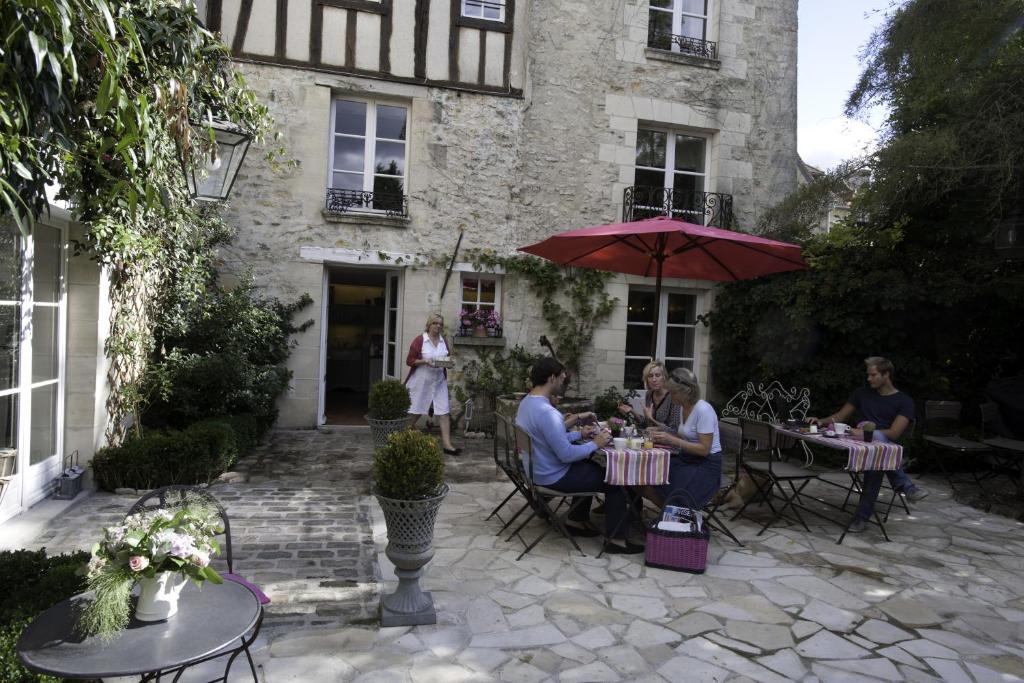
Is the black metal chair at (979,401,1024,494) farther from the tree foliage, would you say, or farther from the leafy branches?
the leafy branches

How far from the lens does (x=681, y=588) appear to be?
12.2 feet

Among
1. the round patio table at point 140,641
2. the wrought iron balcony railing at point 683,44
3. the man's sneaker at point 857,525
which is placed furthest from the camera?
the wrought iron balcony railing at point 683,44

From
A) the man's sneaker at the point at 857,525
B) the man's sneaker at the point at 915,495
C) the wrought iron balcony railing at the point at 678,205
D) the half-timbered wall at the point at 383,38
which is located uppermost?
the half-timbered wall at the point at 383,38

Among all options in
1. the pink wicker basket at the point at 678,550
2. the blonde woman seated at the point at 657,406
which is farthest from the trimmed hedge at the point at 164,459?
the pink wicker basket at the point at 678,550

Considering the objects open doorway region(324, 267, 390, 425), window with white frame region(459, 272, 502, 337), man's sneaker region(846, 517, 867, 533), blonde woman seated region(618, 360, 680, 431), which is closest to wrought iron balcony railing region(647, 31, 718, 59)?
window with white frame region(459, 272, 502, 337)

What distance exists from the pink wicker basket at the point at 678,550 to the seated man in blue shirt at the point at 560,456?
0.27 meters

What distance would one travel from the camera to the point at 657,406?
534 cm

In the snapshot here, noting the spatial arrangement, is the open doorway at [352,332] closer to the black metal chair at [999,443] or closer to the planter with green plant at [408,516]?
the planter with green plant at [408,516]

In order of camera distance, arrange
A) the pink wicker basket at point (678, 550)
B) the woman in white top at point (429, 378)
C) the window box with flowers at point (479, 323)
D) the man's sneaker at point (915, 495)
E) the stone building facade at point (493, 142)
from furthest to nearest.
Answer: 1. the window box with flowers at point (479, 323)
2. the stone building facade at point (493, 142)
3. the woman in white top at point (429, 378)
4. the man's sneaker at point (915, 495)
5. the pink wicker basket at point (678, 550)

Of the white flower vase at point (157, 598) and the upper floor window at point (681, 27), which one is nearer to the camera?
the white flower vase at point (157, 598)

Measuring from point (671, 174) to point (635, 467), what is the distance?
6.21m

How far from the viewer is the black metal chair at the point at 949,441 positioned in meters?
6.33

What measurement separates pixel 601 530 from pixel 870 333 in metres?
4.53

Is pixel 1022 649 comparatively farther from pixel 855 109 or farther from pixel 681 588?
pixel 855 109
